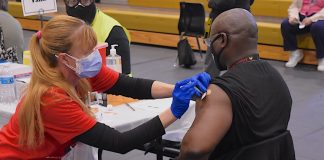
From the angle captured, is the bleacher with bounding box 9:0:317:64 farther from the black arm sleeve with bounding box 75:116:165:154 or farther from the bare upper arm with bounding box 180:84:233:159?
the bare upper arm with bounding box 180:84:233:159

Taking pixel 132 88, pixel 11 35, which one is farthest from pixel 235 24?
pixel 11 35

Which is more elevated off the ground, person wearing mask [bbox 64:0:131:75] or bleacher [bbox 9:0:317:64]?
person wearing mask [bbox 64:0:131:75]

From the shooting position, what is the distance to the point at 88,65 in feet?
7.10

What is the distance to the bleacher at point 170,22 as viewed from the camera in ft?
23.7

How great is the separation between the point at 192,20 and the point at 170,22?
1.19 m

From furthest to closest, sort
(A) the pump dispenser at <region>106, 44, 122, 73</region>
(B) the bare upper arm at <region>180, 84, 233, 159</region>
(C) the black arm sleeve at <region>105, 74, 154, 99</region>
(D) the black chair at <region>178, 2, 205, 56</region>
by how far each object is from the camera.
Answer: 1. (D) the black chair at <region>178, 2, 205, 56</region>
2. (A) the pump dispenser at <region>106, 44, 122, 73</region>
3. (C) the black arm sleeve at <region>105, 74, 154, 99</region>
4. (B) the bare upper arm at <region>180, 84, 233, 159</region>

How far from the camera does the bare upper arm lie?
182cm

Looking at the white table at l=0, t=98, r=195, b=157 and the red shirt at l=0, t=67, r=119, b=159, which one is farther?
the white table at l=0, t=98, r=195, b=157

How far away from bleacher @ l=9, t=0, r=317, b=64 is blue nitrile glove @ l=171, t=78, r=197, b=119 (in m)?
5.12

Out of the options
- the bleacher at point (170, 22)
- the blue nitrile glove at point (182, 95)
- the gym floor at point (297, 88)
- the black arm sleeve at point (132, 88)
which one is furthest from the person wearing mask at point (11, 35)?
the bleacher at point (170, 22)

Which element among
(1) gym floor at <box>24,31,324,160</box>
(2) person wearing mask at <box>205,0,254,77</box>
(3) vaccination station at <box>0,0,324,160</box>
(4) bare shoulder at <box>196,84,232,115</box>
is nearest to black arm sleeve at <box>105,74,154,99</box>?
(3) vaccination station at <box>0,0,324,160</box>

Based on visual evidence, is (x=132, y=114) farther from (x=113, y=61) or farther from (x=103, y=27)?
(x=103, y=27)

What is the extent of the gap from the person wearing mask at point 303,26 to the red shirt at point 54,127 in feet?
16.3

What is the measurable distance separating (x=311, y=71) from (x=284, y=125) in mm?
4760
